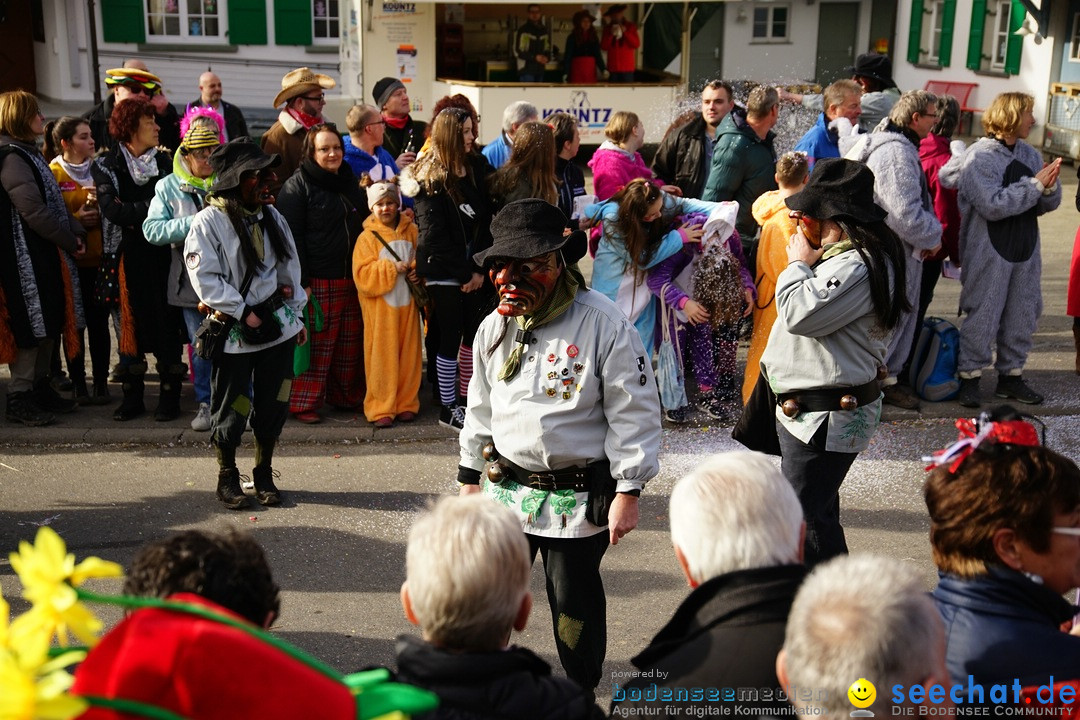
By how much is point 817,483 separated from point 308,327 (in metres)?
3.90

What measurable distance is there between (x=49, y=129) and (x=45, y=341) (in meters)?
1.55

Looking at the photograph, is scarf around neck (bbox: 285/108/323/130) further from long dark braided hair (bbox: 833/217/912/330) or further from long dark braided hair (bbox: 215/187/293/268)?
long dark braided hair (bbox: 833/217/912/330)

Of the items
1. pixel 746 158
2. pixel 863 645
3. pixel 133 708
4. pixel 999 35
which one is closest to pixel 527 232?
pixel 863 645

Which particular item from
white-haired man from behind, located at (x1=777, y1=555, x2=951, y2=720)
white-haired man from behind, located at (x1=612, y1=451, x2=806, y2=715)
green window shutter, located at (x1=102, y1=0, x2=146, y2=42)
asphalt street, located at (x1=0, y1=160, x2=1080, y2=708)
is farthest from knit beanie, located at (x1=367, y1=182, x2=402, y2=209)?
green window shutter, located at (x1=102, y1=0, x2=146, y2=42)

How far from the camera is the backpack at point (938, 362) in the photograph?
7.73 metres

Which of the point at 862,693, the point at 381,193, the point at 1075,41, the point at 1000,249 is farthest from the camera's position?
the point at 1075,41

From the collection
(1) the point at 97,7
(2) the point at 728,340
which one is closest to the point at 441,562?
(2) the point at 728,340

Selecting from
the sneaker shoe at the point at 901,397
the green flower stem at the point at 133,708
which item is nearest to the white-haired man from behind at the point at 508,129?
the sneaker shoe at the point at 901,397

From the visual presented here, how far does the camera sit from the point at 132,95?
8.40 m

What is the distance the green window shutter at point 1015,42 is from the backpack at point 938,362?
15.9 metres

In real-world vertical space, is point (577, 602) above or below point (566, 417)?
below

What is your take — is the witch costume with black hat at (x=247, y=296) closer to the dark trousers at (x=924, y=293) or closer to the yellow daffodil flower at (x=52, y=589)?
the yellow daffodil flower at (x=52, y=589)

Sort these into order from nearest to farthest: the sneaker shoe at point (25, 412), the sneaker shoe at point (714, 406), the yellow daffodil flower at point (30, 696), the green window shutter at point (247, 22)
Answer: the yellow daffodil flower at point (30, 696) < the sneaker shoe at point (25, 412) < the sneaker shoe at point (714, 406) < the green window shutter at point (247, 22)

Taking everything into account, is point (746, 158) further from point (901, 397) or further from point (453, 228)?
point (453, 228)
